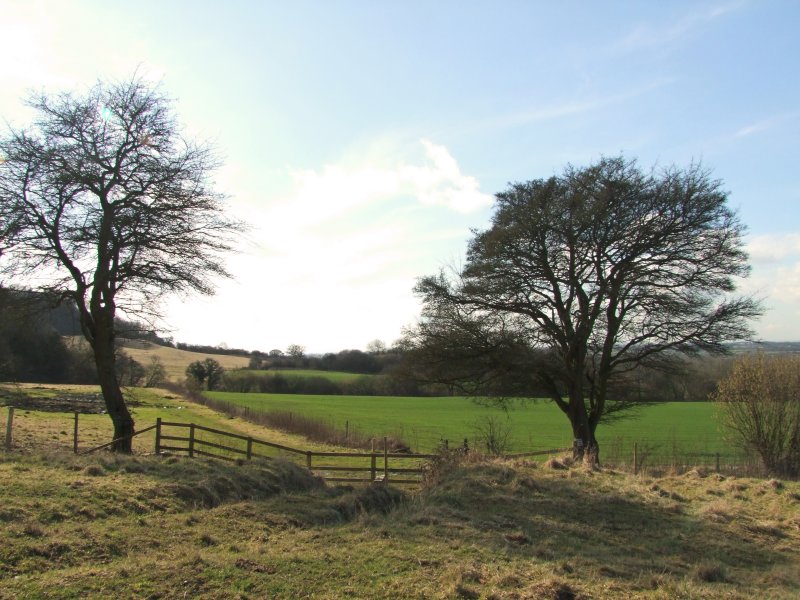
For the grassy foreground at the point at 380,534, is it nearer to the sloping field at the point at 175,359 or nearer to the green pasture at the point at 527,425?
the green pasture at the point at 527,425

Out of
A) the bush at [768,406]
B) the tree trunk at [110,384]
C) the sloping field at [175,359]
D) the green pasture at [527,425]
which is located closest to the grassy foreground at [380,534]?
the tree trunk at [110,384]

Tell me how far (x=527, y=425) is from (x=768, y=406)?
30337 mm

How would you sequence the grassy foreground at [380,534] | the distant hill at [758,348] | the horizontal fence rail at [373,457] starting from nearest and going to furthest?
the grassy foreground at [380,534] < the horizontal fence rail at [373,457] < the distant hill at [758,348]

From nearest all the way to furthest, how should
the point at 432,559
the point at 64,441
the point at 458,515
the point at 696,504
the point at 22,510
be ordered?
the point at 432,559
the point at 22,510
the point at 458,515
the point at 696,504
the point at 64,441

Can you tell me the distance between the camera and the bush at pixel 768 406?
21.1 m

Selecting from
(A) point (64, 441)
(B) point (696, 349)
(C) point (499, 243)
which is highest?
(C) point (499, 243)

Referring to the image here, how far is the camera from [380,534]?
916 cm

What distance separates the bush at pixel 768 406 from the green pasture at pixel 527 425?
1.35 m

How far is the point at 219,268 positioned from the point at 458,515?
11.3 metres

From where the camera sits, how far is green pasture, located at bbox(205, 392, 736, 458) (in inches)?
1362

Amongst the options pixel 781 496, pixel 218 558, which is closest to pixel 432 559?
pixel 218 558

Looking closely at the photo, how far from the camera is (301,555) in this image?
769cm

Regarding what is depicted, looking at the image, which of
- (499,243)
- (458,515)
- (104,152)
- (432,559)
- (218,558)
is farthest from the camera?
(499,243)

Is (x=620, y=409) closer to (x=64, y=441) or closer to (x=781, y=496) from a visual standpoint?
(x=781, y=496)
